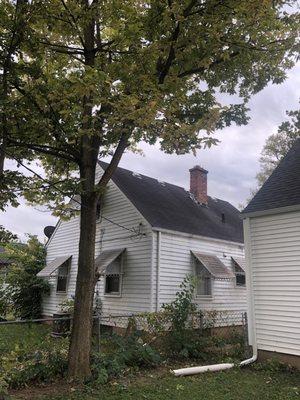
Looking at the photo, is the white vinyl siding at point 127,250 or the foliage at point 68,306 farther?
the foliage at point 68,306

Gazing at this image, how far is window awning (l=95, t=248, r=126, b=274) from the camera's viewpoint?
1417cm

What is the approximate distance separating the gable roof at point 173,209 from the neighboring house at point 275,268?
342 cm

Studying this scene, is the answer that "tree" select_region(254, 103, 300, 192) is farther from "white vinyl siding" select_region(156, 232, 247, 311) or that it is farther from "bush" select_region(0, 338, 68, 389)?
"bush" select_region(0, 338, 68, 389)

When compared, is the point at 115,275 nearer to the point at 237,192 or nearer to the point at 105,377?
the point at 105,377

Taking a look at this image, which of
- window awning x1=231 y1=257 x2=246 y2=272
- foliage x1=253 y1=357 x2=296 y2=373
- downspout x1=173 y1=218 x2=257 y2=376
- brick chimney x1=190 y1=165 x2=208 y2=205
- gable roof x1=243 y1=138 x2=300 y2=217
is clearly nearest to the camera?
downspout x1=173 y1=218 x2=257 y2=376

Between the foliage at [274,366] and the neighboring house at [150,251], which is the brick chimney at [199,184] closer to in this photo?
the neighboring house at [150,251]

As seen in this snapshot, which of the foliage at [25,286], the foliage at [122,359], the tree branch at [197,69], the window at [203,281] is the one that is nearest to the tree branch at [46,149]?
the tree branch at [197,69]

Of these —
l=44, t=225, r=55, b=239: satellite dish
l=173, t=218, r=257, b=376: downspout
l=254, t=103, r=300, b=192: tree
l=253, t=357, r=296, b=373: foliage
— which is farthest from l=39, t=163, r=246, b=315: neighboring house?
l=254, t=103, r=300, b=192: tree

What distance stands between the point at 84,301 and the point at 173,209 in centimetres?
911

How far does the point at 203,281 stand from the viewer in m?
15.7

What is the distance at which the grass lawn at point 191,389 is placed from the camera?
267 inches

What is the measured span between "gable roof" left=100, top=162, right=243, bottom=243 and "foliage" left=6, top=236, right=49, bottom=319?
6.43 meters

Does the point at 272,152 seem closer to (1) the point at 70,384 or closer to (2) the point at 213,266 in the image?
(2) the point at 213,266

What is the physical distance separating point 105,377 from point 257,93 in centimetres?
828
